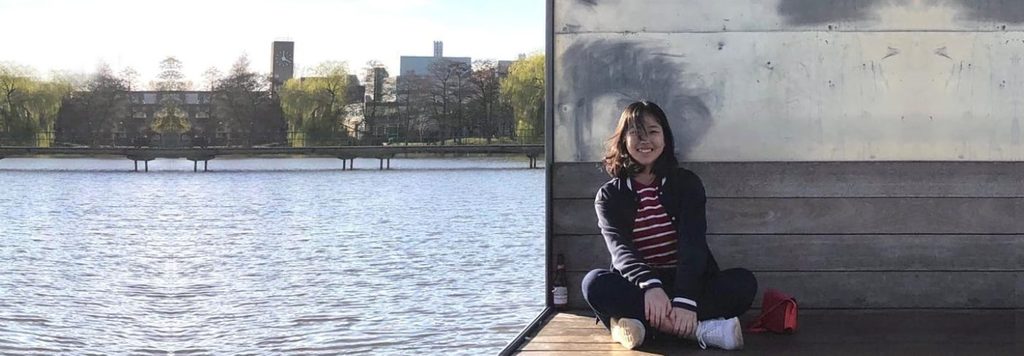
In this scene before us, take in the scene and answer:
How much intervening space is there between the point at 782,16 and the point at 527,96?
67.8 meters

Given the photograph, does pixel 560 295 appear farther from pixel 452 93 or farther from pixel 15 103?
pixel 15 103

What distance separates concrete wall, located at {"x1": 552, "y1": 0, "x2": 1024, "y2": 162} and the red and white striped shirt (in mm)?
725

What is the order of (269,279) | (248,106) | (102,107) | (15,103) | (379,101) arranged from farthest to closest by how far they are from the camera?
(379,101) → (248,106) → (102,107) → (15,103) → (269,279)

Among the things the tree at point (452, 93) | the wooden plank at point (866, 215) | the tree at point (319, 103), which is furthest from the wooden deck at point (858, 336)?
the tree at point (452, 93)

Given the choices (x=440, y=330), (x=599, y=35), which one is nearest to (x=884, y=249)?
(x=599, y=35)

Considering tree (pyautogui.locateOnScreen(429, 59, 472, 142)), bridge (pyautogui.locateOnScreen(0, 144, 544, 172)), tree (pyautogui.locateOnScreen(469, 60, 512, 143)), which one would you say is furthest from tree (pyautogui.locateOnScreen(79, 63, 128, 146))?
tree (pyautogui.locateOnScreen(469, 60, 512, 143))

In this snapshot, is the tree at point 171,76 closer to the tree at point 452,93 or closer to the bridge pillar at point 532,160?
the tree at point 452,93

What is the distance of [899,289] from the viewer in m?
4.87

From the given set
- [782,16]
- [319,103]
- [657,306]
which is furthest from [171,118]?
[657,306]

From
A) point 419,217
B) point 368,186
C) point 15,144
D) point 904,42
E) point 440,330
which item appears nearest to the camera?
point 904,42

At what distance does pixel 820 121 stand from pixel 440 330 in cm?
478

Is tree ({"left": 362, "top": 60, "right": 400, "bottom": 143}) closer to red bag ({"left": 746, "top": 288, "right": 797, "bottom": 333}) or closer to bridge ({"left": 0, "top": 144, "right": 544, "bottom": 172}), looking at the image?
bridge ({"left": 0, "top": 144, "right": 544, "bottom": 172})

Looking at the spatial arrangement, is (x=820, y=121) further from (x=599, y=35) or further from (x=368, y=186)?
(x=368, y=186)

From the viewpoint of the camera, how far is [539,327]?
179 inches
